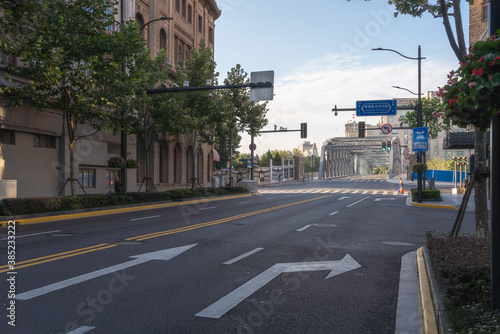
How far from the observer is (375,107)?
31484mm

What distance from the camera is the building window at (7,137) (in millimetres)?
21163

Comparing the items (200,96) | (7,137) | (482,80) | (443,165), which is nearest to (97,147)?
(7,137)

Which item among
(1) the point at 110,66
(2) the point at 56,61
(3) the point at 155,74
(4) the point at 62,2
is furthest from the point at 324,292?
(3) the point at 155,74

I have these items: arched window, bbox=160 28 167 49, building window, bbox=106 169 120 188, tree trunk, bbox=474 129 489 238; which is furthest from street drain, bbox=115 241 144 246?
arched window, bbox=160 28 167 49

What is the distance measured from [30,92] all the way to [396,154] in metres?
116

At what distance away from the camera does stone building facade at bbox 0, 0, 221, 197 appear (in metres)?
21.7

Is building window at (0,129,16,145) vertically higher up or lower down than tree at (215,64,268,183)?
lower down

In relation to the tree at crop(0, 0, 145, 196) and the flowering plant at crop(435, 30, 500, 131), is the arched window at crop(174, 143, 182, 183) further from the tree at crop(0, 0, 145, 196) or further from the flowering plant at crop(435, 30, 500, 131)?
the flowering plant at crop(435, 30, 500, 131)

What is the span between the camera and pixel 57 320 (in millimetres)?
5191

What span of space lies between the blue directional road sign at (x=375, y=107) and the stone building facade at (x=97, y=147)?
53.3ft

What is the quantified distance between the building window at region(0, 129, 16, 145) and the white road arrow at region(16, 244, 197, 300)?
1529 cm

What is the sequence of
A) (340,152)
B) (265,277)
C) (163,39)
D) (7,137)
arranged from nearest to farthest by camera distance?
(265,277), (7,137), (163,39), (340,152)

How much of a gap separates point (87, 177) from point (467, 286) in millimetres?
25914

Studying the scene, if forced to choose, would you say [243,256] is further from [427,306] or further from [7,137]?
[7,137]
